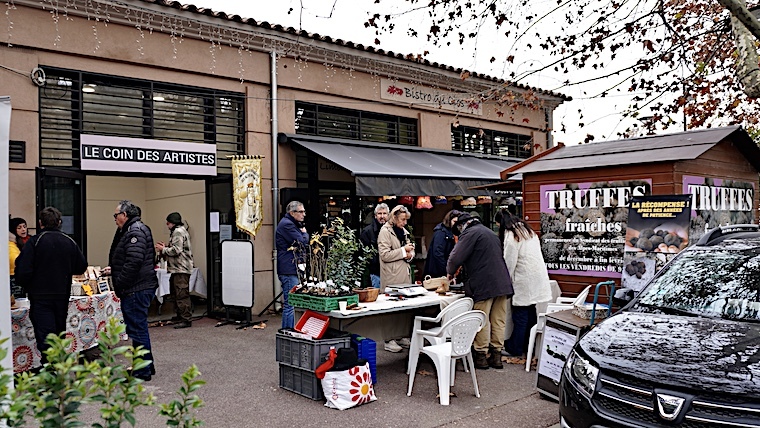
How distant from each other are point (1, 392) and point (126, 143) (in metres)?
7.35

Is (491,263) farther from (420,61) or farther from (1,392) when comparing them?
(420,61)

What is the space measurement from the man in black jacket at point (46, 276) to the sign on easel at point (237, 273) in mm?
3169

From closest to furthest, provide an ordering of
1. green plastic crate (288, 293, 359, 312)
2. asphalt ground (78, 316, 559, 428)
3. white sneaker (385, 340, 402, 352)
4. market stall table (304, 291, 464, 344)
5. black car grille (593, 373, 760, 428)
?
1. black car grille (593, 373, 760, 428)
2. asphalt ground (78, 316, 559, 428)
3. green plastic crate (288, 293, 359, 312)
4. market stall table (304, 291, 464, 344)
5. white sneaker (385, 340, 402, 352)

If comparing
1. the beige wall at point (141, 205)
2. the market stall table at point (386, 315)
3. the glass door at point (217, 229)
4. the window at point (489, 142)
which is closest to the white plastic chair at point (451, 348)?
the market stall table at point (386, 315)

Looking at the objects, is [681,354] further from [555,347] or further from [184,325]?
[184,325]

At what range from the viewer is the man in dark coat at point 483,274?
6.39 meters

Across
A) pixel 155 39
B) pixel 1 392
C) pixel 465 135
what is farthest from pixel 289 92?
pixel 1 392

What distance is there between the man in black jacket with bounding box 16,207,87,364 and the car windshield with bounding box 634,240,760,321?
537cm

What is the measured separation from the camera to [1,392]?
5.90 ft

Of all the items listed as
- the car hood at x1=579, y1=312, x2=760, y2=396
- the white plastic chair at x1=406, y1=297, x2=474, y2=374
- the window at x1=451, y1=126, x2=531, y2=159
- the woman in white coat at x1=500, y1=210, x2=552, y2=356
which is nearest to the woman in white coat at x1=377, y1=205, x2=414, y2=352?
the woman in white coat at x1=500, y1=210, x2=552, y2=356

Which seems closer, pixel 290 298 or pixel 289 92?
pixel 290 298

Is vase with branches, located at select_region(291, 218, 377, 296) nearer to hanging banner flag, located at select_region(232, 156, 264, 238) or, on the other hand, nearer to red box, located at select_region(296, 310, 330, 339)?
red box, located at select_region(296, 310, 330, 339)

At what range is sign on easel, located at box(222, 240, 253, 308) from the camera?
914 centimetres

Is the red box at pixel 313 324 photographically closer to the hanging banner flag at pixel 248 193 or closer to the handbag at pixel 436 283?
the handbag at pixel 436 283
